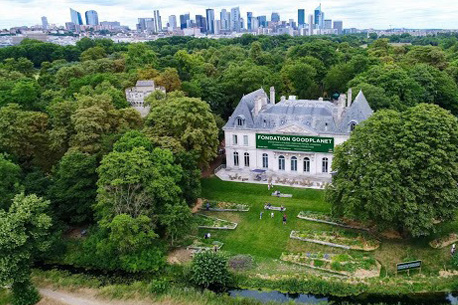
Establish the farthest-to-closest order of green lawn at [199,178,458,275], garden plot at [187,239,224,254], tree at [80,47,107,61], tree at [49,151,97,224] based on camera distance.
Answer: tree at [80,47,107,61] < tree at [49,151,97,224] < garden plot at [187,239,224,254] < green lawn at [199,178,458,275]

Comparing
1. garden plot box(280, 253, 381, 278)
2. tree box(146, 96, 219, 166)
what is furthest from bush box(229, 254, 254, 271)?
tree box(146, 96, 219, 166)

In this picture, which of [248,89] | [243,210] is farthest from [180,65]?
[243,210]

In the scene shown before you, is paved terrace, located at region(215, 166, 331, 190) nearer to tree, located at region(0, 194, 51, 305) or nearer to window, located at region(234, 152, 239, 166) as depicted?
window, located at region(234, 152, 239, 166)

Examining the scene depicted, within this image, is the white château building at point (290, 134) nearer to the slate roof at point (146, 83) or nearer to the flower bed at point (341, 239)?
the flower bed at point (341, 239)

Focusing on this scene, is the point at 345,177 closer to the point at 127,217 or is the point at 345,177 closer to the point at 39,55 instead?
the point at 127,217

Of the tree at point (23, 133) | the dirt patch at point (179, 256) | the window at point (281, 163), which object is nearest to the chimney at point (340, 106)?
the window at point (281, 163)

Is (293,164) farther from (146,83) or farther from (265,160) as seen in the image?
(146,83)

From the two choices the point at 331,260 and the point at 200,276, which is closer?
the point at 200,276
